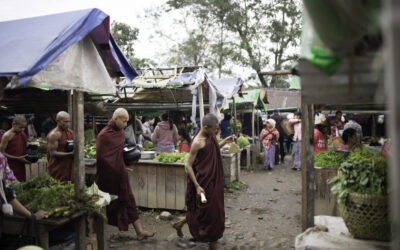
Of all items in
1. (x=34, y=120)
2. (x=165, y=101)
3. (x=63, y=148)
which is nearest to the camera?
(x=63, y=148)

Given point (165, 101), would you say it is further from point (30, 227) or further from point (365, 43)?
point (365, 43)

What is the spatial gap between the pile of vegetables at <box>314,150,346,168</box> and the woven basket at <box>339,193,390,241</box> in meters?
2.86

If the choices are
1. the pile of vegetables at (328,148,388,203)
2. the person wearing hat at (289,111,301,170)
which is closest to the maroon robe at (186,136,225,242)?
the pile of vegetables at (328,148,388,203)

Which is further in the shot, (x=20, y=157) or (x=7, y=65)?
(x=20, y=157)

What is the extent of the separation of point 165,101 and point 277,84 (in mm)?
23095

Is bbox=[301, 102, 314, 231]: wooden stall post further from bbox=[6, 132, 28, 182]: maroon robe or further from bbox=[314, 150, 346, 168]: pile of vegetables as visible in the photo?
bbox=[6, 132, 28, 182]: maroon robe

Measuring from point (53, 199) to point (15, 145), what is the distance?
3105 mm

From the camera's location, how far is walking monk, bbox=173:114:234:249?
4.33 m

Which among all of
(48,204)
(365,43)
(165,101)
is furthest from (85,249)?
(165,101)

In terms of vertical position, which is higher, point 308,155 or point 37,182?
point 308,155

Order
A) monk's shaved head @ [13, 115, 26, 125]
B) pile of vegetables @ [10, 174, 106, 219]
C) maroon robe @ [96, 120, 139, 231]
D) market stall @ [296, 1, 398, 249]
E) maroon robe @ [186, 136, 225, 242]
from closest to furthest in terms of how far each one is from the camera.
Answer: market stall @ [296, 1, 398, 249], pile of vegetables @ [10, 174, 106, 219], maroon robe @ [186, 136, 225, 242], maroon robe @ [96, 120, 139, 231], monk's shaved head @ [13, 115, 26, 125]

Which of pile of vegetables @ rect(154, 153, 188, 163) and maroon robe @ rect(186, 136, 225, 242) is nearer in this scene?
maroon robe @ rect(186, 136, 225, 242)

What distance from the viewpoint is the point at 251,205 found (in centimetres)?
721

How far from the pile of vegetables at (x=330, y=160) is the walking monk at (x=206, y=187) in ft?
6.20
